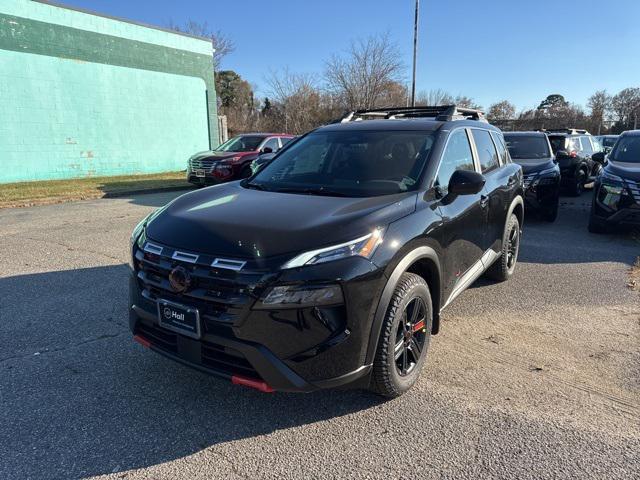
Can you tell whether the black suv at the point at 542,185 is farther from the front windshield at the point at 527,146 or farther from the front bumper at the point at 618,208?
the front bumper at the point at 618,208

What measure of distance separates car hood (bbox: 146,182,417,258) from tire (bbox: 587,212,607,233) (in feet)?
20.4

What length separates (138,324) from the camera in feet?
9.50

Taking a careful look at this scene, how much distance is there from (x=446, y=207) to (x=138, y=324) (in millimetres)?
2293

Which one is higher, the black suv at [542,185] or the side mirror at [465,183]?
the side mirror at [465,183]

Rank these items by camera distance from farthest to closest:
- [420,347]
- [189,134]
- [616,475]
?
[189,134], [420,347], [616,475]

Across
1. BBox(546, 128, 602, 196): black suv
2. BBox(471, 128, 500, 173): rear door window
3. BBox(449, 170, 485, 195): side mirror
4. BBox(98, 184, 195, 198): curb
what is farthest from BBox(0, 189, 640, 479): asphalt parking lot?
BBox(546, 128, 602, 196): black suv

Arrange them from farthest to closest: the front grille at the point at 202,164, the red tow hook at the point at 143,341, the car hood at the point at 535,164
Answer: the front grille at the point at 202,164
the car hood at the point at 535,164
the red tow hook at the point at 143,341

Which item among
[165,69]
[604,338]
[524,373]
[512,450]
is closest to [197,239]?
[512,450]

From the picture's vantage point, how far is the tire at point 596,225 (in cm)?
782

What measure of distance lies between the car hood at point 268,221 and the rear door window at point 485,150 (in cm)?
173

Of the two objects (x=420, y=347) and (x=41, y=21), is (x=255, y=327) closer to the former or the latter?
(x=420, y=347)

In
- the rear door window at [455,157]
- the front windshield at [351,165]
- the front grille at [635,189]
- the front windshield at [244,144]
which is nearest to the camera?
the front windshield at [351,165]

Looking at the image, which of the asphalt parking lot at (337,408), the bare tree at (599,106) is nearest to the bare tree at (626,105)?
the bare tree at (599,106)

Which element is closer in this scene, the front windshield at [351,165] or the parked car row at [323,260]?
the parked car row at [323,260]
